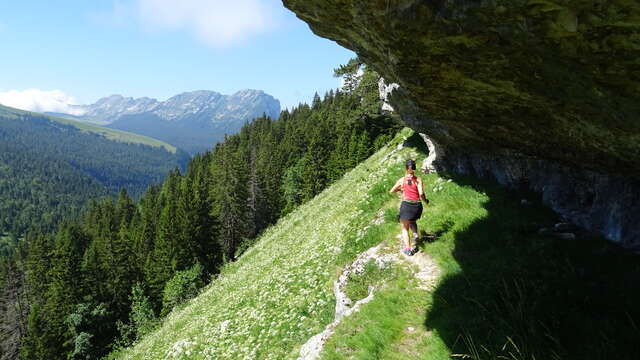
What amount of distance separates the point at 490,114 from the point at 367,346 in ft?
19.4

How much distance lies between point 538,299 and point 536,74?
13.6ft

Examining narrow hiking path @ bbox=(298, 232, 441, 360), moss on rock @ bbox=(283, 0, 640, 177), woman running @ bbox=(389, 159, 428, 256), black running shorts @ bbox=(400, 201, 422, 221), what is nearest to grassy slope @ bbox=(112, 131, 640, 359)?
narrow hiking path @ bbox=(298, 232, 441, 360)

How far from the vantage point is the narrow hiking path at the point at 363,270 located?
9.34 m

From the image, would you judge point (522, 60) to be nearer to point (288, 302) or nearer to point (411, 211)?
point (411, 211)

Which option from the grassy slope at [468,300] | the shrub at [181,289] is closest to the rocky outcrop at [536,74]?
the grassy slope at [468,300]

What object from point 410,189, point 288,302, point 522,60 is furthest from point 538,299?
point 288,302

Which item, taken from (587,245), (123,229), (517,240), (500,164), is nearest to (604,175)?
(587,245)

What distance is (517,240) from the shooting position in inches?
373

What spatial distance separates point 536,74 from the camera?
5.53 m

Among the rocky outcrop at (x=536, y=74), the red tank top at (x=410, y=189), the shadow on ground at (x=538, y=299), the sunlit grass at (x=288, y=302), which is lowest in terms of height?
the sunlit grass at (x=288, y=302)

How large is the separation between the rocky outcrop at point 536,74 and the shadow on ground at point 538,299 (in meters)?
1.14

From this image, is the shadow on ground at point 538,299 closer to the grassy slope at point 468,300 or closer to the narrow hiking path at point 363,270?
the grassy slope at point 468,300

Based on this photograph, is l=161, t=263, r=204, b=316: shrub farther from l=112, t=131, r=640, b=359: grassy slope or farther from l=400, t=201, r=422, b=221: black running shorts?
l=400, t=201, r=422, b=221: black running shorts

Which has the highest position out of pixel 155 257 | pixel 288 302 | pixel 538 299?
pixel 538 299
